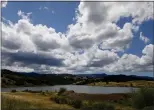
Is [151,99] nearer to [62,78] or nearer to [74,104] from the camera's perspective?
[74,104]

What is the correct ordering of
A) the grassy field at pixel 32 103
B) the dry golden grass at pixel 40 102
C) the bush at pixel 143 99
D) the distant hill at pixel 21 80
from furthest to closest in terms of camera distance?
1. the distant hill at pixel 21 80
2. the dry golden grass at pixel 40 102
3. the bush at pixel 143 99
4. the grassy field at pixel 32 103

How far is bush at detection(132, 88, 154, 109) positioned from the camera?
1764 cm

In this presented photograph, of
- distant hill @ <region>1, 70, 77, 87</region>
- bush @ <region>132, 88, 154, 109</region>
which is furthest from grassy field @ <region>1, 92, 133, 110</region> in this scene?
distant hill @ <region>1, 70, 77, 87</region>

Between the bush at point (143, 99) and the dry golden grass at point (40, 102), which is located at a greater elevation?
the bush at point (143, 99)

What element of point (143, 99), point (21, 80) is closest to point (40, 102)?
point (143, 99)

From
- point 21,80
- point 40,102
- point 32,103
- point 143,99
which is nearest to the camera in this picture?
point 143,99

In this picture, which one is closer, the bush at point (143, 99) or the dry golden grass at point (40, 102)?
the bush at point (143, 99)

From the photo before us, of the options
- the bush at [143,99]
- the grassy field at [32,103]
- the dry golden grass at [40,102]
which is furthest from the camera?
the dry golden grass at [40,102]

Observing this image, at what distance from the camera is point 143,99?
17.6 m

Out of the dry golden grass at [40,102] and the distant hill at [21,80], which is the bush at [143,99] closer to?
the dry golden grass at [40,102]

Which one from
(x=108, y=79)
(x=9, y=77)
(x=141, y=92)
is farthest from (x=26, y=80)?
(x=141, y=92)

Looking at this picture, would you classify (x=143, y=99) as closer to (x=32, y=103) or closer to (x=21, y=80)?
(x=32, y=103)

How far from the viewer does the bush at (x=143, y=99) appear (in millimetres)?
17641

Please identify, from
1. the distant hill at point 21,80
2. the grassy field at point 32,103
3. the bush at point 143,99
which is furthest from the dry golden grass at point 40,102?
the distant hill at point 21,80
